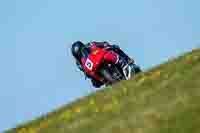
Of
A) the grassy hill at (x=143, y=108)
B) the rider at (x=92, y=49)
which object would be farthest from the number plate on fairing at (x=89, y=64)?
the grassy hill at (x=143, y=108)

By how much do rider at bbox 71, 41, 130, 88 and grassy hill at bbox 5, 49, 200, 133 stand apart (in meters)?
14.6

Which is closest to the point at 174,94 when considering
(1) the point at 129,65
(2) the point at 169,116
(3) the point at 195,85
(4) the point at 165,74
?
(3) the point at 195,85

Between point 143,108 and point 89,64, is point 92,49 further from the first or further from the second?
point 143,108

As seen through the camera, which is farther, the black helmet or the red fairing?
the black helmet

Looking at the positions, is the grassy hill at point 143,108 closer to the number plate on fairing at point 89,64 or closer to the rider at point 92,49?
the rider at point 92,49

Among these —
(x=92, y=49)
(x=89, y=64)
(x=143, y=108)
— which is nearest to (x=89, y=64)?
(x=89, y=64)

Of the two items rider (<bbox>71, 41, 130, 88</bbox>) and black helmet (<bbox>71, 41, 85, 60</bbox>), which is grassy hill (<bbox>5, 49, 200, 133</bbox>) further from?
black helmet (<bbox>71, 41, 85, 60</bbox>)

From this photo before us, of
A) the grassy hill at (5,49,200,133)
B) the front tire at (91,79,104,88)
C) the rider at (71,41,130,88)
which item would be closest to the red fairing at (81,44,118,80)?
the rider at (71,41,130,88)

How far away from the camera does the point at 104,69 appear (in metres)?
51.4

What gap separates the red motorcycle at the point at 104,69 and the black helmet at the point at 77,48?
224 cm

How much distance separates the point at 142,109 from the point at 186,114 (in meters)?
3.11

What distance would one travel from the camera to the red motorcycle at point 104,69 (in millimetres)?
50119

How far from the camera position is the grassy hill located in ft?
74.5

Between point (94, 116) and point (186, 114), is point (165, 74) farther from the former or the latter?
point (186, 114)
